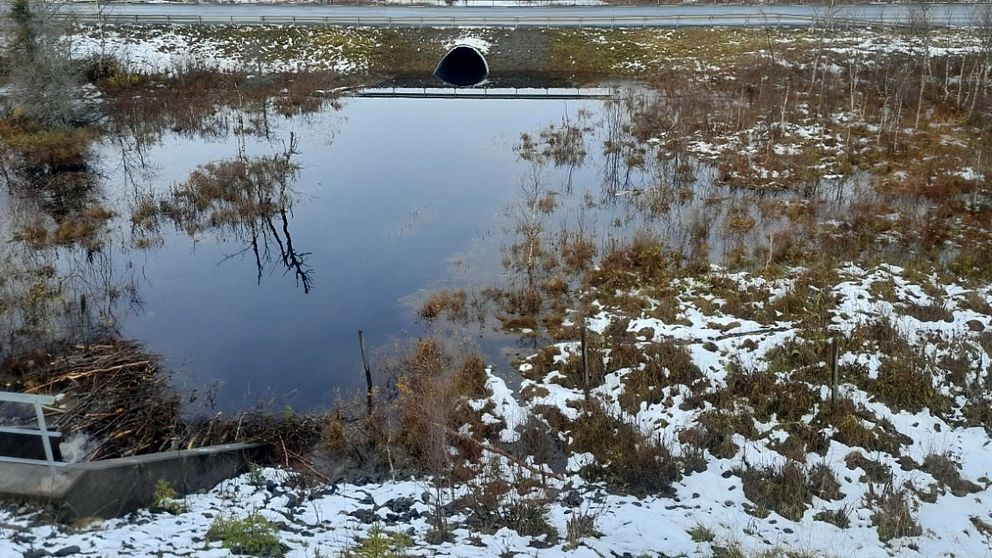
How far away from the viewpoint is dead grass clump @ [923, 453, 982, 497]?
10211 millimetres

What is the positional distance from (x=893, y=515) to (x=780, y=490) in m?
1.39

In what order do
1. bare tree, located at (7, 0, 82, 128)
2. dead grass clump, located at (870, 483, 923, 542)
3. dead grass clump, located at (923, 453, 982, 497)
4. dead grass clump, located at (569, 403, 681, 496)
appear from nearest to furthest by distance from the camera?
1. dead grass clump, located at (870, 483, 923, 542)
2. dead grass clump, located at (923, 453, 982, 497)
3. dead grass clump, located at (569, 403, 681, 496)
4. bare tree, located at (7, 0, 82, 128)

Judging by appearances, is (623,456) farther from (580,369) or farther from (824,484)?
(580,369)

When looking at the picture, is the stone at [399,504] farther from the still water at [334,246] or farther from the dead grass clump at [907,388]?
the dead grass clump at [907,388]

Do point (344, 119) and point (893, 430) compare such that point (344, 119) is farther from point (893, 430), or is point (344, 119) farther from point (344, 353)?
point (893, 430)

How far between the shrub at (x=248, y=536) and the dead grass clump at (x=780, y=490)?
618 cm

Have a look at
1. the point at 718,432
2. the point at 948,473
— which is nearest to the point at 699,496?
the point at 718,432

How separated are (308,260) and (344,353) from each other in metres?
5.35

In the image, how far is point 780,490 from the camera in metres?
10.4

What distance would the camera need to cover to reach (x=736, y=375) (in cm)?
Answer: 1316

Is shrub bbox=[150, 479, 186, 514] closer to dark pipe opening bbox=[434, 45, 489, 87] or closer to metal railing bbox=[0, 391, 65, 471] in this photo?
metal railing bbox=[0, 391, 65, 471]

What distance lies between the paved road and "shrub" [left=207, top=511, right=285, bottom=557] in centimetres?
3807

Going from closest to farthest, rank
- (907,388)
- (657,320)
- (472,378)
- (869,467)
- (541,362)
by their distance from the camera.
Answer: (869,467), (907,388), (472,378), (541,362), (657,320)

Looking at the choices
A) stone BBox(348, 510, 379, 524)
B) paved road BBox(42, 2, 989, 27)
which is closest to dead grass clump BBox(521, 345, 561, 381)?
stone BBox(348, 510, 379, 524)
